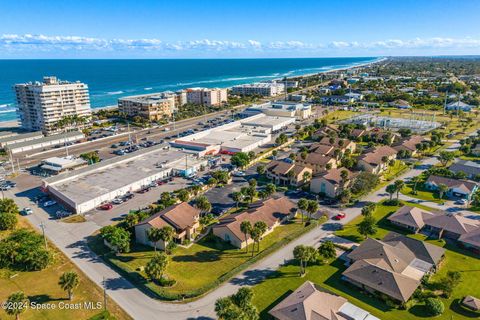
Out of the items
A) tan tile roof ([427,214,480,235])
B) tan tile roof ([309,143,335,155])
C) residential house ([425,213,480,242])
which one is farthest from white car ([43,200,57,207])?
tan tile roof ([427,214,480,235])

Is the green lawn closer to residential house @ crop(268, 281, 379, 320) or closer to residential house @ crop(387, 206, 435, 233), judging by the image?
residential house @ crop(387, 206, 435, 233)

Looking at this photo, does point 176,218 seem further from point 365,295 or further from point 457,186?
point 457,186

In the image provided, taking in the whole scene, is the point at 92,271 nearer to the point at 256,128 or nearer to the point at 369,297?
the point at 369,297

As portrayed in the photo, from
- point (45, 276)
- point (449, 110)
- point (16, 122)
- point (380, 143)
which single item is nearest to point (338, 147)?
point (380, 143)

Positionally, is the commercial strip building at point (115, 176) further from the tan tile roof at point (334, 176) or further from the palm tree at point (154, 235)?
the tan tile roof at point (334, 176)

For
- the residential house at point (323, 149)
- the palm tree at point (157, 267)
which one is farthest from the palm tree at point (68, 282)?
the residential house at point (323, 149)

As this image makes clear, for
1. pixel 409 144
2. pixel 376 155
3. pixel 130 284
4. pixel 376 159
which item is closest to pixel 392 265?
pixel 130 284
